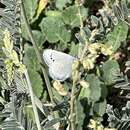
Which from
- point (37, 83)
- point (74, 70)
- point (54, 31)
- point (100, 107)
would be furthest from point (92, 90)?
point (74, 70)

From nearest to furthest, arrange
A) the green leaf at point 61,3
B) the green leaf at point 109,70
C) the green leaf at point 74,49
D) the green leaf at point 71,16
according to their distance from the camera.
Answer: the green leaf at point 109,70 < the green leaf at point 74,49 < the green leaf at point 71,16 < the green leaf at point 61,3

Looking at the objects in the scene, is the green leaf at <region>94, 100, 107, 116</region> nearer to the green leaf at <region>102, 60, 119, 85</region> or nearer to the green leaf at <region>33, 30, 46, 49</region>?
the green leaf at <region>102, 60, 119, 85</region>

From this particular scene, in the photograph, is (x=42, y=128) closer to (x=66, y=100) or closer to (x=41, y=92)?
(x=66, y=100)

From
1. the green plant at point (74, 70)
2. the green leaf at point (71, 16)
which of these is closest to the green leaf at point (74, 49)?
the green plant at point (74, 70)

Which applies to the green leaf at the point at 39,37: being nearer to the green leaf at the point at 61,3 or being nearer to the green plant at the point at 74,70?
the green plant at the point at 74,70

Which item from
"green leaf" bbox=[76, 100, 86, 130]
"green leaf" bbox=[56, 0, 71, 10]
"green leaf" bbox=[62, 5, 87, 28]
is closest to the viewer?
"green leaf" bbox=[76, 100, 86, 130]

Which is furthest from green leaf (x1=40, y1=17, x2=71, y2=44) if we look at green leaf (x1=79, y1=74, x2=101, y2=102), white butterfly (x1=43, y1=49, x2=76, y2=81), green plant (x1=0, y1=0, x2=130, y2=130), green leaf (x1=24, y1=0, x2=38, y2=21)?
white butterfly (x1=43, y1=49, x2=76, y2=81)
